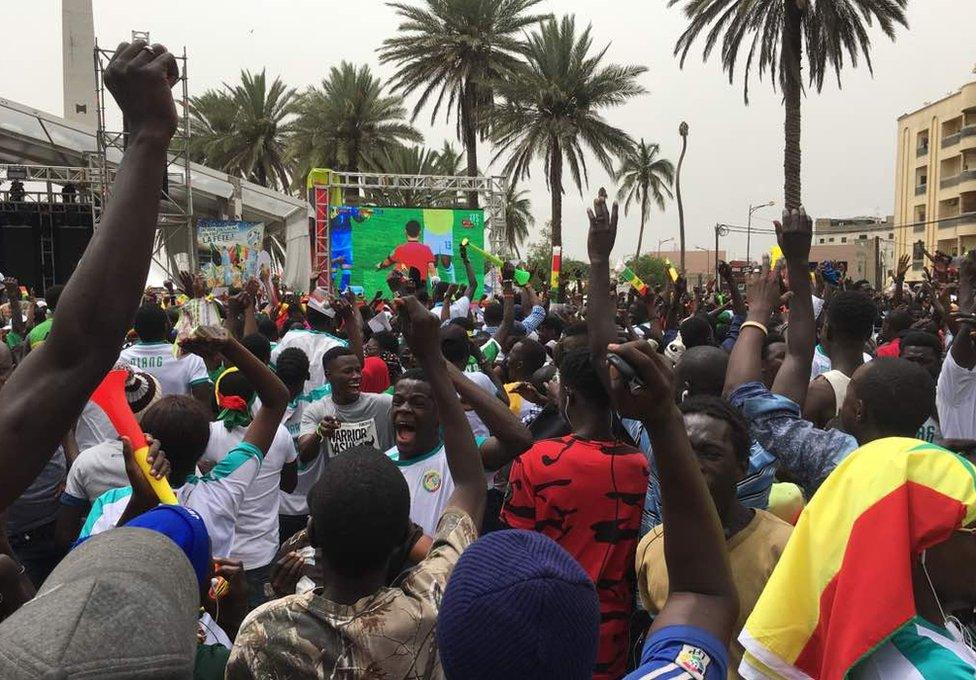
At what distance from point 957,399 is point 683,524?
3.15m

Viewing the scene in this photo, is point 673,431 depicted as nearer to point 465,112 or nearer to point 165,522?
point 165,522

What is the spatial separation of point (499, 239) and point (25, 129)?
13.6 meters

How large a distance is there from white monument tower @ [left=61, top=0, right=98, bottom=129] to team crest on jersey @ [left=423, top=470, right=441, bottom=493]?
29.6m

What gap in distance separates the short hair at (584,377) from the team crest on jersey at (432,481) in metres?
0.67

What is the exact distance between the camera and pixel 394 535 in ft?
6.24

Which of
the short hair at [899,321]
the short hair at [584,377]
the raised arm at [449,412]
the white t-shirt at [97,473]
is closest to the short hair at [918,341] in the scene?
the short hair at [899,321]

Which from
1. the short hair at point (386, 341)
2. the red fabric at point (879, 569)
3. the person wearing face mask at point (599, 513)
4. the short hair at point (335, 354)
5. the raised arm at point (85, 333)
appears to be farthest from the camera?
the short hair at point (386, 341)

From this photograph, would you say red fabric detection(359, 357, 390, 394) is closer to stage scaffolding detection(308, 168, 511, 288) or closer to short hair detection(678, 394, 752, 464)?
short hair detection(678, 394, 752, 464)

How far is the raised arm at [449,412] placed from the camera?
7.91 feet

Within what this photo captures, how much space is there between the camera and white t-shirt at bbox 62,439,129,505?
11.2 ft

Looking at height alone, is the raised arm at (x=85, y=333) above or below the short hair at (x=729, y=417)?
above

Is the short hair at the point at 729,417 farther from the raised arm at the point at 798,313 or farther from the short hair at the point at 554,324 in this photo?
the short hair at the point at 554,324

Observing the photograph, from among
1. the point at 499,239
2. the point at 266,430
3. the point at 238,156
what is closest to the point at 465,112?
the point at 499,239

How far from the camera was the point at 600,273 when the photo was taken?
357 centimetres
